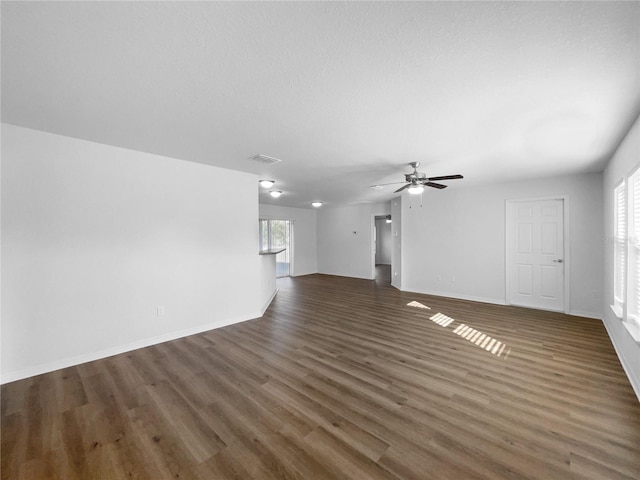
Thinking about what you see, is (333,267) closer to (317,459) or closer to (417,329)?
(417,329)

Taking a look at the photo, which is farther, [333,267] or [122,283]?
[333,267]

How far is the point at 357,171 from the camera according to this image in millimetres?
4297

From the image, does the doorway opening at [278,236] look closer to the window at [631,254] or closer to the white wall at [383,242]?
the white wall at [383,242]

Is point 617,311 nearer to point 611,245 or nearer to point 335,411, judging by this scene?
point 611,245

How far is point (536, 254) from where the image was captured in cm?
504

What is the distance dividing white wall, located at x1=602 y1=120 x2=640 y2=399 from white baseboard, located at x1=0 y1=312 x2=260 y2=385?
486 cm

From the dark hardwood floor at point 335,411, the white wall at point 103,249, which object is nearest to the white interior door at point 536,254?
the dark hardwood floor at point 335,411

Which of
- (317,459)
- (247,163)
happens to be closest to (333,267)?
(247,163)

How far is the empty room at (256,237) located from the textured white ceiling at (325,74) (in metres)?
0.02

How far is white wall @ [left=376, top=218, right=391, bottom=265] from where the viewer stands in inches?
500

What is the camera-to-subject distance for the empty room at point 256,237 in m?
1.48

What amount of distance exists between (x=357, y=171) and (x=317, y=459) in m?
3.75

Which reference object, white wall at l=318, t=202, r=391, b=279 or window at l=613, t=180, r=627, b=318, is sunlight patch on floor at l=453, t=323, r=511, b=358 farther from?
white wall at l=318, t=202, r=391, b=279

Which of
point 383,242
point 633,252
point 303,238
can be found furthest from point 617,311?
point 383,242
